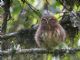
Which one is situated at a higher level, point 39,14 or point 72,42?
point 39,14

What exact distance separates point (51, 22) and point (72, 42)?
0.69 m

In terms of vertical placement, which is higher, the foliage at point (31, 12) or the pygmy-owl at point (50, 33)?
the foliage at point (31, 12)

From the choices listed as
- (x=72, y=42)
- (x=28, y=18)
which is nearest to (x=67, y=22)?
(x=72, y=42)

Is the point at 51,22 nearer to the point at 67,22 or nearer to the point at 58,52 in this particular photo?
Result: the point at 58,52

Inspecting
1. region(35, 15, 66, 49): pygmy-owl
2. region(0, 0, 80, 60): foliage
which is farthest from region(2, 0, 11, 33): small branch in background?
region(35, 15, 66, 49): pygmy-owl

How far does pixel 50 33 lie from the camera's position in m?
2.33

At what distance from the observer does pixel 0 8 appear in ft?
10.6

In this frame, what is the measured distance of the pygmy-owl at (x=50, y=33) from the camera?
2.32 meters

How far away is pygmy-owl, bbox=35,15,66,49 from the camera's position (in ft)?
7.61

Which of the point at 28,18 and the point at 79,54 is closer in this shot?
the point at 79,54

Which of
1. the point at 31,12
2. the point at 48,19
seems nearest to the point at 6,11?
the point at 31,12

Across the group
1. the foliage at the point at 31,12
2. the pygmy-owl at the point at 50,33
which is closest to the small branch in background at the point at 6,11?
the foliage at the point at 31,12

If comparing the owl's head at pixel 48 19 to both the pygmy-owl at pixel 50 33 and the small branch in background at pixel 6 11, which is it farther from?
the small branch in background at pixel 6 11

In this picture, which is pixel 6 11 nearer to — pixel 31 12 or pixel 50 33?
pixel 31 12
